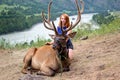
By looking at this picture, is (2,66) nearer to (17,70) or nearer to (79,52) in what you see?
(17,70)

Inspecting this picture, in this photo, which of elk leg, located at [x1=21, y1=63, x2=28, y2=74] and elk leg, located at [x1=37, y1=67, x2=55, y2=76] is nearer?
elk leg, located at [x1=37, y1=67, x2=55, y2=76]

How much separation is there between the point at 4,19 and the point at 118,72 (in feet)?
129

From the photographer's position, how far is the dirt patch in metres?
7.59

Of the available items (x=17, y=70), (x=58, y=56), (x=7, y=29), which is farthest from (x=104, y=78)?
(x=7, y=29)

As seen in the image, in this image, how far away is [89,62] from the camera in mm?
8875

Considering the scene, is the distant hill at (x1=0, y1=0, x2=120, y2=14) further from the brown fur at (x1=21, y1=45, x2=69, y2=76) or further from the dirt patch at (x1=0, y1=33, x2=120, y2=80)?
the brown fur at (x1=21, y1=45, x2=69, y2=76)

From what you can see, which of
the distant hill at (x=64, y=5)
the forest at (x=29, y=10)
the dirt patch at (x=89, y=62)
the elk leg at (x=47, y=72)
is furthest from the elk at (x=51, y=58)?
the distant hill at (x=64, y=5)

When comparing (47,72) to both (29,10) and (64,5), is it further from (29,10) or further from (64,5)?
(64,5)

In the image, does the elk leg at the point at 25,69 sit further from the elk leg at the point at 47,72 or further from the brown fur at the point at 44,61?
the elk leg at the point at 47,72

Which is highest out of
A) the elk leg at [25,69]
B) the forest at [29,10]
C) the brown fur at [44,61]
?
the brown fur at [44,61]

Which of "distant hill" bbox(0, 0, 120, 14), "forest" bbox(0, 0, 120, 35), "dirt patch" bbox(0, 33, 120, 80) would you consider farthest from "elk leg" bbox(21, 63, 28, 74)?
"distant hill" bbox(0, 0, 120, 14)

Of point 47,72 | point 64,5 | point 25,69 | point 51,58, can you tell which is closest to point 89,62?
point 51,58

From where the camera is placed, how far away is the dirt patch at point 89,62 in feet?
24.9

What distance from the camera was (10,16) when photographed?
48906mm
